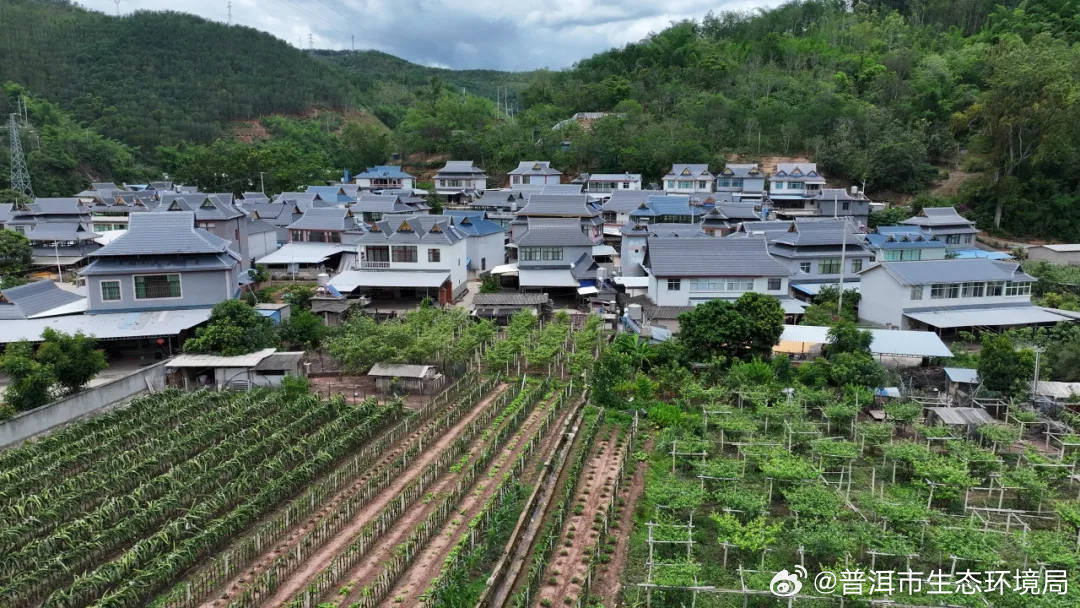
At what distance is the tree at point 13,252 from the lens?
36656 millimetres

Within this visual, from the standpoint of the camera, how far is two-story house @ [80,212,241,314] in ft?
80.0

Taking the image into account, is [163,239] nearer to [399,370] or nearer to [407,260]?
[399,370]

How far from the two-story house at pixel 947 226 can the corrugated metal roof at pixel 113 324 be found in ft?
137

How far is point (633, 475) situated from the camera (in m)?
16.2

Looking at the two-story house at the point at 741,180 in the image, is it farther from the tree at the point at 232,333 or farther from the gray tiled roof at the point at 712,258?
the tree at the point at 232,333

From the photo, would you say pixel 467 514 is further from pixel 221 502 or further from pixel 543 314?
pixel 543 314

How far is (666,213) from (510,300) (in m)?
18.8

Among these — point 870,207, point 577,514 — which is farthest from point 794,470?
point 870,207

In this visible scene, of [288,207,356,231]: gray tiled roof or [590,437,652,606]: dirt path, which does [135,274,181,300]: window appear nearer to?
[288,207,356,231]: gray tiled roof

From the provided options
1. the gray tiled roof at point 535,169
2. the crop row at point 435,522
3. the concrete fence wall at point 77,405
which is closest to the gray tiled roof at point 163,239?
the concrete fence wall at point 77,405

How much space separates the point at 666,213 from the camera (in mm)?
45219

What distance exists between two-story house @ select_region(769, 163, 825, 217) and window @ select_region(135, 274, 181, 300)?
142 ft

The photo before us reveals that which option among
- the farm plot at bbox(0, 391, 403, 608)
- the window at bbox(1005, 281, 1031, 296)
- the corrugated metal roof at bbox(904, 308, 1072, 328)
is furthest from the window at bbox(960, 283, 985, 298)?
the farm plot at bbox(0, 391, 403, 608)

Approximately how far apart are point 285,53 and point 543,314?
109785 mm
